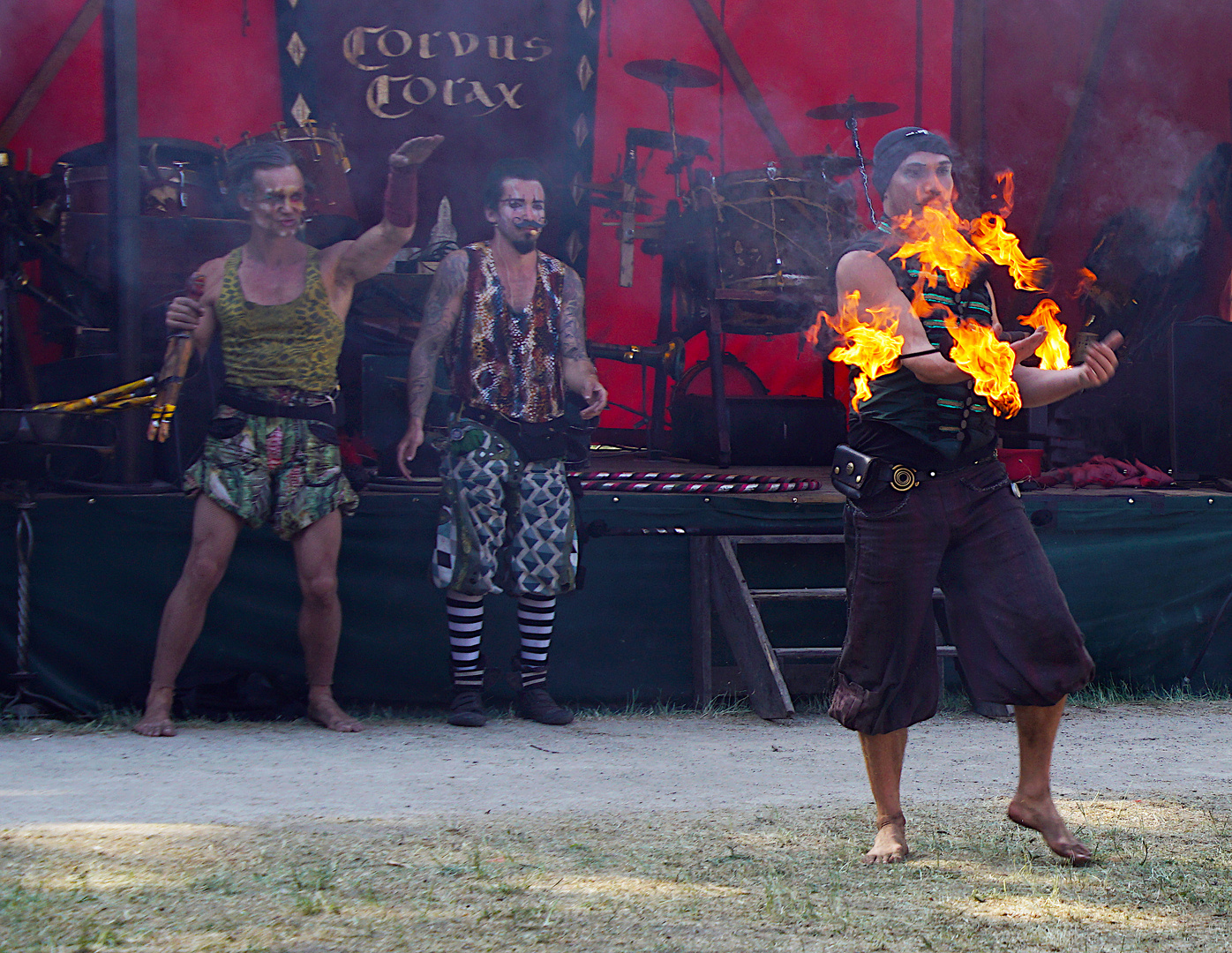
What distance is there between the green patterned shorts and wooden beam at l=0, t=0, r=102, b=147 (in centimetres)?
302

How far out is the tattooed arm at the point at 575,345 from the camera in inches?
194

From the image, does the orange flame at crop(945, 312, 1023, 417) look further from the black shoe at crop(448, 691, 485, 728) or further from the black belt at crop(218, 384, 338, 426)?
the black shoe at crop(448, 691, 485, 728)

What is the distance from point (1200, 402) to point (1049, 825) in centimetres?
368

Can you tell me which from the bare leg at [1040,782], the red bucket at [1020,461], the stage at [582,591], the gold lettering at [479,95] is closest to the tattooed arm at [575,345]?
the stage at [582,591]

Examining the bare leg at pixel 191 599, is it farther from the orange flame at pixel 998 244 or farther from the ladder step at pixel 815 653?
the orange flame at pixel 998 244

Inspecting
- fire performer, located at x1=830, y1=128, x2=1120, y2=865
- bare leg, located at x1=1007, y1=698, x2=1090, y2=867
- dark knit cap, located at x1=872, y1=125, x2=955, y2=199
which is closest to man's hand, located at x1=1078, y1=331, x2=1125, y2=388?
fire performer, located at x1=830, y1=128, x2=1120, y2=865

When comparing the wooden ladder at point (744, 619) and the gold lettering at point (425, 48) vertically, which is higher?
the gold lettering at point (425, 48)

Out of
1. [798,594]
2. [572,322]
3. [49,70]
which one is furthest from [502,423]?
[49,70]

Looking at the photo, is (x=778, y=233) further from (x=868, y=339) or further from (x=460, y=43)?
(x=868, y=339)

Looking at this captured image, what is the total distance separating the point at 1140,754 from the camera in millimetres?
4648

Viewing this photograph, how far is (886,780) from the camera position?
10.5 feet

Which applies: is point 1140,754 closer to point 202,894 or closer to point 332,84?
point 202,894

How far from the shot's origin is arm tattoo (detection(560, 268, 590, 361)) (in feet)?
16.4

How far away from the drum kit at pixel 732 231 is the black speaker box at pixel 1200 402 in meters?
1.71
